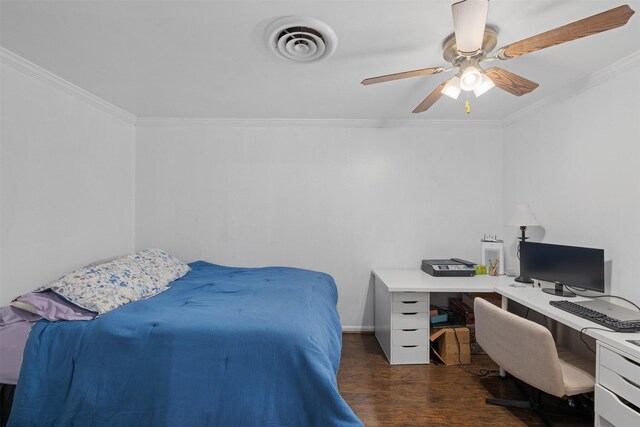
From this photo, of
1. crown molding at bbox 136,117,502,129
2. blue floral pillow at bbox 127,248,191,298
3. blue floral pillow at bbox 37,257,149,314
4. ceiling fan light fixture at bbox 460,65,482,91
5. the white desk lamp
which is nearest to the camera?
ceiling fan light fixture at bbox 460,65,482,91

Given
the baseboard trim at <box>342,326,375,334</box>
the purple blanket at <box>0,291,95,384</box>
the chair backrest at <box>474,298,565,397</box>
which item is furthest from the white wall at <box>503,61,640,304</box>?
the purple blanket at <box>0,291,95,384</box>

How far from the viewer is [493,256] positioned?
10.4ft

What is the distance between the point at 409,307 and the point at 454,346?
54 cm

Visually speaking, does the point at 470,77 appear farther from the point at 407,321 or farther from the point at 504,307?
the point at 407,321

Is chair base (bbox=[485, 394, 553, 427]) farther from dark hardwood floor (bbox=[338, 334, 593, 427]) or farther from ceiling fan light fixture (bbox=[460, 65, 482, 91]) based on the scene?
ceiling fan light fixture (bbox=[460, 65, 482, 91])

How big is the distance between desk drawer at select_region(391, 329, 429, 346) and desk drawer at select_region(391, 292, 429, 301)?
0.90 feet

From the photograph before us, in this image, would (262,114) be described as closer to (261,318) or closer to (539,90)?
(261,318)

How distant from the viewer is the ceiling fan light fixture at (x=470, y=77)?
1581 mm

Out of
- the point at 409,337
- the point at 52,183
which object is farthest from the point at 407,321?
the point at 52,183

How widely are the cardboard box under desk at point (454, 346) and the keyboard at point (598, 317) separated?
2.90ft

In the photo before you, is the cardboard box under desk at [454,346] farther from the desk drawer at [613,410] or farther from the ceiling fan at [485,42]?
the ceiling fan at [485,42]

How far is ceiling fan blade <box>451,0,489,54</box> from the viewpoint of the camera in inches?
48.0

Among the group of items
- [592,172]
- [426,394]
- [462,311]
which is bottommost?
[426,394]

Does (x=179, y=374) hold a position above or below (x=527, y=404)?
→ above
